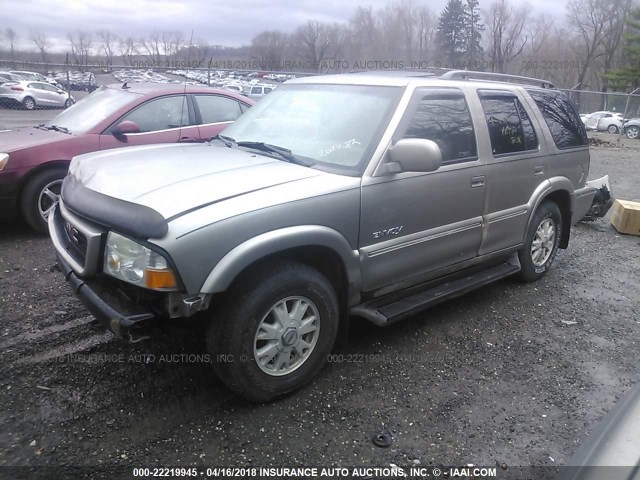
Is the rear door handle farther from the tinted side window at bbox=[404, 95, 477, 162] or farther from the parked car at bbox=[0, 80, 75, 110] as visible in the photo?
the parked car at bbox=[0, 80, 75, 110]

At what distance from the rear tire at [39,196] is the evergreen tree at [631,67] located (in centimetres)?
5169

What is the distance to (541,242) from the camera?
486 centimetres

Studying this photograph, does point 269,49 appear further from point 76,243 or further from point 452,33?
point 76,243

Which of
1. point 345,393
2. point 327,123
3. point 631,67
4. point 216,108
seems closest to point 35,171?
point 216,108

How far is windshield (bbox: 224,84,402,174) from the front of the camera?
3.20 m

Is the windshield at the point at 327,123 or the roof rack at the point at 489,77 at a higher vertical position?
the roof rack at the point at 489,77

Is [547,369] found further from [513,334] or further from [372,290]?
[372,290]

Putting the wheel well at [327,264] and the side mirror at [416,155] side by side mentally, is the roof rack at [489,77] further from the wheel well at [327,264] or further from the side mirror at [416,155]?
the wheel well at [327,264]

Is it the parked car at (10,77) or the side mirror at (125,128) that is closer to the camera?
the side mirror at (125,128)

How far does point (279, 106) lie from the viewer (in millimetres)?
3951

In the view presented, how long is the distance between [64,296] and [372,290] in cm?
259

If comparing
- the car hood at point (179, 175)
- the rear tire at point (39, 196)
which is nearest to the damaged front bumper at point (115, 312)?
the car hood at point (179, 175)

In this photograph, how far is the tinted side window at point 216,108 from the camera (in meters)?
6.43

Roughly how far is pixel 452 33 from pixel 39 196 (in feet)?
170
